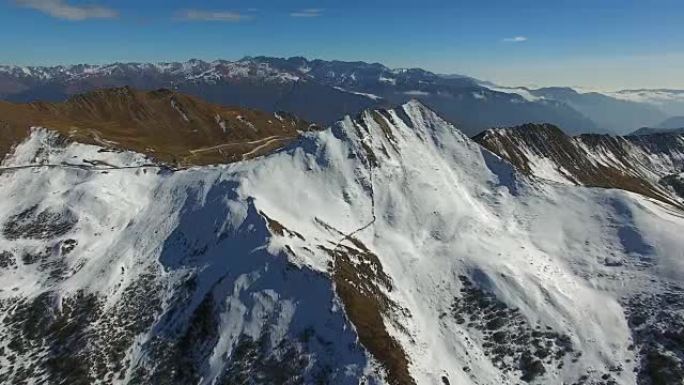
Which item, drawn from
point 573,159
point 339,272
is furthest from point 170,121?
point 339,272

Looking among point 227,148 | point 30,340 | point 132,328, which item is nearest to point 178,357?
point 132,328

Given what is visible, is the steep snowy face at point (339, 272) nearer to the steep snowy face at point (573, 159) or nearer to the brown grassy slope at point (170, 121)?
the brown grassy slope at point (170, 121)

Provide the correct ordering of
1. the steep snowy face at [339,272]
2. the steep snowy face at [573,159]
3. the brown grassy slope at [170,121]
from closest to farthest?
the steep snowy face at [339,272], the brown grassy slope at [170,121], the steep snowy face at [573,159]

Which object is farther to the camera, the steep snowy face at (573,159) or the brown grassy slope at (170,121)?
the steep snowy face at (573,159)

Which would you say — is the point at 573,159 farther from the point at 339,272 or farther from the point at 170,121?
the point at 339,272

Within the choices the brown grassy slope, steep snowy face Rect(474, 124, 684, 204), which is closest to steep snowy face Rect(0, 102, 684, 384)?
the brown grassy slope

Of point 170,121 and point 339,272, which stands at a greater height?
point 339,272

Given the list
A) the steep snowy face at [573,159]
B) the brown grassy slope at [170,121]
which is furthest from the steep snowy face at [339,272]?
the steep snowy face at [573,159]
